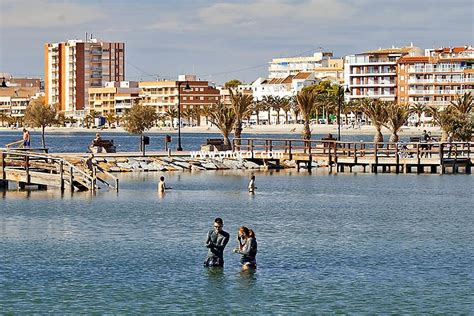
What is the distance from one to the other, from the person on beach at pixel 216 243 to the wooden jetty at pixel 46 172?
86.8 ft

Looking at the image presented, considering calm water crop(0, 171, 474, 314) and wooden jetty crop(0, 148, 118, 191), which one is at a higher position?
wooden jetty crop(0, 148, 118, 191)

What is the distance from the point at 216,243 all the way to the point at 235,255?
3.53 metres

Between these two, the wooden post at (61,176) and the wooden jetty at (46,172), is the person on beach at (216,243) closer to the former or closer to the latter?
the wooden jetty at (46,172)

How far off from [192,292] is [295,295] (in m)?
2.66

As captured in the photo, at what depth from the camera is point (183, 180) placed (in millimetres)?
70062

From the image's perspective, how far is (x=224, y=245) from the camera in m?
30.8

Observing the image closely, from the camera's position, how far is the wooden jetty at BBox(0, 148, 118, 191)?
57.8 metres

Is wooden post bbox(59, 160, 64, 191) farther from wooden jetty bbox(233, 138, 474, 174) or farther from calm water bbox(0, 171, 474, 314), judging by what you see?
wooden jetty bbox(233, 138, 474, 174)

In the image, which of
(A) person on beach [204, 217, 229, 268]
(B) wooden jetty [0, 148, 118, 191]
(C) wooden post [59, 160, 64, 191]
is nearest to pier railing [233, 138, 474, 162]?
(B) wooden jetty [0, 148, 118, 191]

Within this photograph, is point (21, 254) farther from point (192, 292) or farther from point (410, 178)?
point (410, 178)

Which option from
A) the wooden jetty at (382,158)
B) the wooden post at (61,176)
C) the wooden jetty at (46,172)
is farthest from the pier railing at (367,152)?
the wooden post at (61,176)

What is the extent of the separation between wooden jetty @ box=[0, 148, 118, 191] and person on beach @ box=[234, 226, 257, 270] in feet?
89.0

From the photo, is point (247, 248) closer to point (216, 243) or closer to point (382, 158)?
point (216, 243)

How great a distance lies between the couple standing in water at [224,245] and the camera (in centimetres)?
3030
